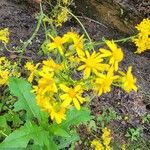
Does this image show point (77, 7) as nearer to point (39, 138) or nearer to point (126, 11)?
point (126, 11)

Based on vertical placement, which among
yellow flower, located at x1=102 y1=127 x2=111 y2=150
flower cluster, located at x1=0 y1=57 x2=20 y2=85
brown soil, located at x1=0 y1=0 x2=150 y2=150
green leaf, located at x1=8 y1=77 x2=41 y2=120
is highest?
green leaf, located at x1=8 y1=77 x2=41 y2=120

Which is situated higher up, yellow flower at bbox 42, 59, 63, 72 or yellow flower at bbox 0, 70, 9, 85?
yellow flower at bbox 42, 59, 63, 72

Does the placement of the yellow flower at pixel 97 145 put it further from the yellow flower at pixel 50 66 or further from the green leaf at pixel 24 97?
the yellow flower at pixel 50 66

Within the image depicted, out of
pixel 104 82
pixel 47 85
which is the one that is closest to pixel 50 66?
pixel 47 85

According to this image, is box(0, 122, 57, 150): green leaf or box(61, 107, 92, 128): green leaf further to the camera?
box(61, 107, 92, 128): green leaf

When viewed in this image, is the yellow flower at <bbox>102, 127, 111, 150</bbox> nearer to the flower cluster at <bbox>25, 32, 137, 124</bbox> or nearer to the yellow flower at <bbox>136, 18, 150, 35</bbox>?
the yellow flower at <bbox>136, 18, 150, 35</bbox>

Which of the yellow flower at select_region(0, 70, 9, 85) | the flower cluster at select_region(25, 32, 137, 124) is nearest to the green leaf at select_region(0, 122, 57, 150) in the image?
the flower cluster at select_region(25, 32, 137, 124)

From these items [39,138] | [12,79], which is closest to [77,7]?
[12,79]
